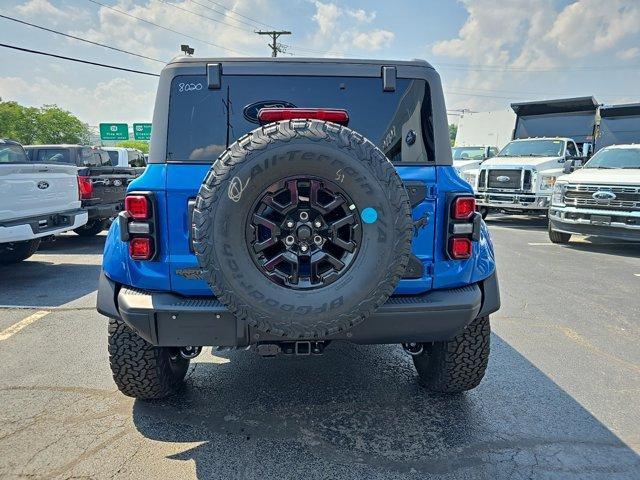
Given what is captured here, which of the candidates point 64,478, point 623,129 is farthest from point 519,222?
point 64,478

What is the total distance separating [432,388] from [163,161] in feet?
7.31

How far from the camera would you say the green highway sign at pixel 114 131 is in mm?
43562

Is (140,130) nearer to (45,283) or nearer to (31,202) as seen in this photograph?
(31,202)

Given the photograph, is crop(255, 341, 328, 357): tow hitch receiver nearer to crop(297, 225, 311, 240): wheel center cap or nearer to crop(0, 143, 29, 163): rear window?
crop(297, 225, 311, 240): wheel center cap

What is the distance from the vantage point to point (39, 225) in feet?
19.6

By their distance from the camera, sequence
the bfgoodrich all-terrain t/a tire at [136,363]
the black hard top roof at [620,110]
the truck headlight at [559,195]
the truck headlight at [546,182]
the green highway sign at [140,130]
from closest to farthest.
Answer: the bfgoodrich all-terrain t/a tire at [136,363] < the truck headlight at [559,195] < the truck headlight at [546,182] < the black hard top roof at [620,110] < the green highway sign at [140,130]

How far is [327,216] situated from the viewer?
2.09 m

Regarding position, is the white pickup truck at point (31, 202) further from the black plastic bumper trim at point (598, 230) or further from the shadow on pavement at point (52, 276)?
the black plastic bumper trim at point (598, 230)

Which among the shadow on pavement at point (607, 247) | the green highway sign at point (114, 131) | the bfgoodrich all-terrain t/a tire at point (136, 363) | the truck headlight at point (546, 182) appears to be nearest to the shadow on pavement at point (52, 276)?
the bfgoodrich all-terrain t/a tire at point (136, 363)

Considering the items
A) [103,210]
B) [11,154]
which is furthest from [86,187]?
[11,154]

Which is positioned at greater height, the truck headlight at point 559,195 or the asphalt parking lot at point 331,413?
the truck headlight at point 559,195

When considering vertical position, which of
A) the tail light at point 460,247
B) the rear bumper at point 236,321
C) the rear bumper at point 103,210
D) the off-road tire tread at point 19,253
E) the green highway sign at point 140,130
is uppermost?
Answer: the green highway sign at point 140,130

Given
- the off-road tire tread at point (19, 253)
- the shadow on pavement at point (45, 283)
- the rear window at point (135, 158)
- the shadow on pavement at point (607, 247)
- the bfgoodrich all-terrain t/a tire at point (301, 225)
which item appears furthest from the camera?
the rear window at point (135, 158)

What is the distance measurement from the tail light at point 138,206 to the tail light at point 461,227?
1574 mm
